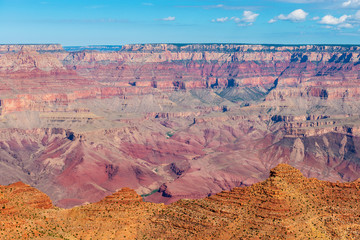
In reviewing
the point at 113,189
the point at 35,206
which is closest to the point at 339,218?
the point at 35,206

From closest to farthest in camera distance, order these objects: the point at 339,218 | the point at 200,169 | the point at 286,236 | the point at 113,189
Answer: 1. the point at 286,236
2. the point at 339,218
3. the point at 113,189
4. the point at 200,169

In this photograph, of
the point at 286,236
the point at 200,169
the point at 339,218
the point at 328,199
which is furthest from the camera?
the point at 200,169

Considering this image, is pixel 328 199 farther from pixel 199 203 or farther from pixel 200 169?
pixel 200 169

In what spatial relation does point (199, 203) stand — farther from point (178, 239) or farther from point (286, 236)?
point (286, 236)

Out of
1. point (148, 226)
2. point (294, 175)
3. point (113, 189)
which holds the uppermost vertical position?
point (294, 175)

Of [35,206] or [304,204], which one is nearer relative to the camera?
[304,204]

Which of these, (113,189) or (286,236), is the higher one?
(286,236)
